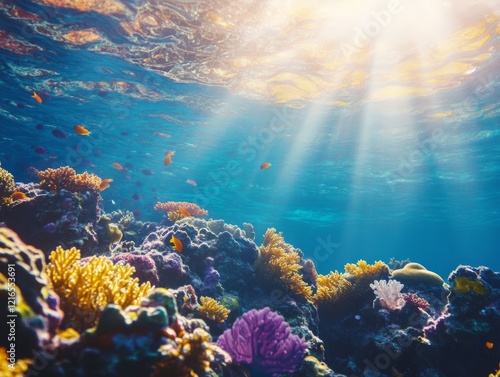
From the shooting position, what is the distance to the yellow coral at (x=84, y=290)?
345cm

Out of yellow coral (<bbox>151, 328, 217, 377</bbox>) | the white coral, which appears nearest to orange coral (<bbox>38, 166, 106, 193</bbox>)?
yellow coral (<bbox>151, 328, 217, 377</bbox>)

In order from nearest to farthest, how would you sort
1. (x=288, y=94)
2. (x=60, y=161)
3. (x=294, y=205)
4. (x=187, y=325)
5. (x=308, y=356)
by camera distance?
(x=187, y=325) < (x=308, y=356) < (x=288, y=94) < (x=60, y=161) < (x=294, y=205)

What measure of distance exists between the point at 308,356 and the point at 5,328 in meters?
4.47

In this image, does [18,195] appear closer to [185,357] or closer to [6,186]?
[6,186]

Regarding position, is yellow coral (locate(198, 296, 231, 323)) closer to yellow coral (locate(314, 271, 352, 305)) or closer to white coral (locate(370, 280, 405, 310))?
yellow coral (locate(314, 271, 352, 305))

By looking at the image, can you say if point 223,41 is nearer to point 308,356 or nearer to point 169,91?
point 169,91

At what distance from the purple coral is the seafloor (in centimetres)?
2

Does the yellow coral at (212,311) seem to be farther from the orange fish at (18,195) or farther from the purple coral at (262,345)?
the orange fish at (18,195)

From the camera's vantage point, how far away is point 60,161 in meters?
35.9

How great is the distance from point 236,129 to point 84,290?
62.4 feet

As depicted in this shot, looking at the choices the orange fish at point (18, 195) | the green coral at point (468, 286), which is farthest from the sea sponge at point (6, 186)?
the green coral at point (468, 286)

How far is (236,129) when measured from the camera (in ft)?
71.2

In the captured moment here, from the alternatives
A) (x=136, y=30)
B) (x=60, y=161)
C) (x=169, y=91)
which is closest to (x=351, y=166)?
(x=169, y=91)

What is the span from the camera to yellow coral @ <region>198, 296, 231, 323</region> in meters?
5.88
